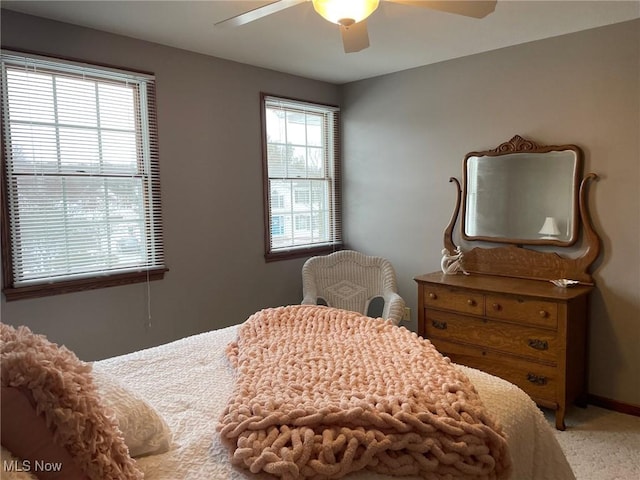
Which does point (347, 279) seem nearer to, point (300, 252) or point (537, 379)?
point (300, 252)

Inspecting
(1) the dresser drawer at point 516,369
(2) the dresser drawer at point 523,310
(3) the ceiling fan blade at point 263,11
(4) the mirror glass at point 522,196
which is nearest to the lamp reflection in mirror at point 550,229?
(4) the mirror glass at point 522,196

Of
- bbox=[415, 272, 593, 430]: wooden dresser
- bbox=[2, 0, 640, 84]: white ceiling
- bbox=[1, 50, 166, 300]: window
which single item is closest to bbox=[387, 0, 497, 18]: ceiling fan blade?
bbox=[2, 0, 640, 84]: white ceiling

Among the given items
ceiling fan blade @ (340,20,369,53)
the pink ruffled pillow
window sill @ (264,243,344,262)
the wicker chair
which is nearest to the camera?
the pink ruffled pillow

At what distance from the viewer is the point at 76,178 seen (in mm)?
2814

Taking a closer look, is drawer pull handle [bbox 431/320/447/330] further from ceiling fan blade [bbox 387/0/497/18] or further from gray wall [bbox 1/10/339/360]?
ceiling fan blade [bbox 387/0/497/18]

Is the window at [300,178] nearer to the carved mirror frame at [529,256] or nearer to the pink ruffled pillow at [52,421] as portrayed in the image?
the carved mirror frame at [529,256]

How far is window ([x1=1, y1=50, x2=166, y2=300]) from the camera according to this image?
2.60 meters

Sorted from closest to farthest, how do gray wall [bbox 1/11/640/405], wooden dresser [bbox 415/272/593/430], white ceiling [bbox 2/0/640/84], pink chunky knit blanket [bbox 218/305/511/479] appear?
1. pink chunky knit blanket [bbox 218/305/511/479]
2. white ceiling [bbox 2/0/640/84]
3. wooden dresser [bbox 415/272/593/430]
4. gray wall [bbox 1/11/640/405]

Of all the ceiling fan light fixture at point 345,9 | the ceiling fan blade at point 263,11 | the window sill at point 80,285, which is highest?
the ceiling fan blade at point 263,11

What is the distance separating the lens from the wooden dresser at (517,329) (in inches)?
109

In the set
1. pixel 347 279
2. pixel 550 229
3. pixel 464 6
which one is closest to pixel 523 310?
pixel 550 229

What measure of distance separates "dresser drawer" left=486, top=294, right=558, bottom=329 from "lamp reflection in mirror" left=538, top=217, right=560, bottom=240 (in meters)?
0.56

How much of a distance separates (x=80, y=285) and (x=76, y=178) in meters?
0.63

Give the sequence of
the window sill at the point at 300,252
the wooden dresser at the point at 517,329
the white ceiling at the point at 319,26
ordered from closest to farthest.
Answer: the white ceiling at the point at 319,26 → the wooden dresser at the point at 517,329 → the window sill at the point at 300,252
